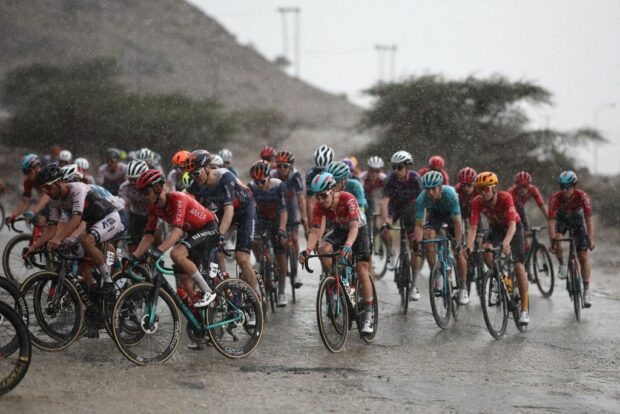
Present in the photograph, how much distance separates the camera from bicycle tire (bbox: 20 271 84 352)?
7887mm

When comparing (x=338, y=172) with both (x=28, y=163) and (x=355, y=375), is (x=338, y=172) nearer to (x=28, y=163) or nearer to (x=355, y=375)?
(x=355, y=375)

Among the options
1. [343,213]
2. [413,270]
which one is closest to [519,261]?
[413,270]

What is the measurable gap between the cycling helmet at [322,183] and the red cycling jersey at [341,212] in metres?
0.30

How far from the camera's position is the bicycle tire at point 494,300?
9.68 meters

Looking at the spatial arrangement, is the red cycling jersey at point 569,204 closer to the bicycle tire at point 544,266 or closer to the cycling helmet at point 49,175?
the bicycle tire at point 544,266

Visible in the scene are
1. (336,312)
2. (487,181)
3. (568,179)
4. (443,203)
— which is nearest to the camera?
(336,312)

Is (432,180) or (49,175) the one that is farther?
(432,180)

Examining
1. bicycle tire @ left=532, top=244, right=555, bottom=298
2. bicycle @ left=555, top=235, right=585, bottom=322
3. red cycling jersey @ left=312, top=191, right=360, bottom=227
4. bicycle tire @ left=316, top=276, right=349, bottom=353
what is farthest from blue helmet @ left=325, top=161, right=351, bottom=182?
bicycle tire @ left=532, top=244, right=555, bottom=298

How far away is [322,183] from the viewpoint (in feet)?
28.2

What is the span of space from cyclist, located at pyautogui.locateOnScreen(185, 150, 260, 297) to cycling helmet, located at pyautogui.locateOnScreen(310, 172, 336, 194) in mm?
1138

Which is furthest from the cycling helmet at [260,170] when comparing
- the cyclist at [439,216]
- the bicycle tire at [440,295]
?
the bicycle tire at [440,295]

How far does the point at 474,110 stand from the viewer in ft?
113

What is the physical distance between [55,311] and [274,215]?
400cm

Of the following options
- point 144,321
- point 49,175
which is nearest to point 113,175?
point 49,175
